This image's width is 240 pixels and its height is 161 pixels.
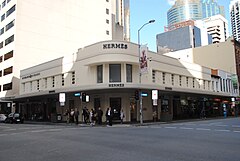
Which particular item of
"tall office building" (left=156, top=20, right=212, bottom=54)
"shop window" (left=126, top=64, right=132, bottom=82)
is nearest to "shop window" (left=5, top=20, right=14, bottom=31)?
"shop window" (left=126, top=64, right=132, bottom=82)

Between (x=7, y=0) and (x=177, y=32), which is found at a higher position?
(x=177, y=32)

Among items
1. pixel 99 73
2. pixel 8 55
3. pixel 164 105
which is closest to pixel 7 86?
pixel 8 55

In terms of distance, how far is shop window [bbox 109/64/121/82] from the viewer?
28.0m

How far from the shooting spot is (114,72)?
2812 centimetres

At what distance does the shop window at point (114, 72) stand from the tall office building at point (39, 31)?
55.5 feet

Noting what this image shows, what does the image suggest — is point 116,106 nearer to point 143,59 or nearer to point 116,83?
point 116,83

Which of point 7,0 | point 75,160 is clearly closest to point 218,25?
point 7,0

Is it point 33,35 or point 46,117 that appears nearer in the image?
point 46,117

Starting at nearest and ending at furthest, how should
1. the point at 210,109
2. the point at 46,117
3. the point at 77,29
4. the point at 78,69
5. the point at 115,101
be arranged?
the point at 115,101 < the point at 78,69 < the point at 46,117 < the point at 210,109 < the point at 77,29

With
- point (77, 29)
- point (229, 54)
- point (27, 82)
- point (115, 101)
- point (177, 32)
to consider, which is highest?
point (177, 32)

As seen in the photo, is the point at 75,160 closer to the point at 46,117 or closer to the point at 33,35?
the point at 46,117

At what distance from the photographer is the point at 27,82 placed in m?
41.1

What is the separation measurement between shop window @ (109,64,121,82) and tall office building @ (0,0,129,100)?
666 inches

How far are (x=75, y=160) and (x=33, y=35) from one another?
153 feet
